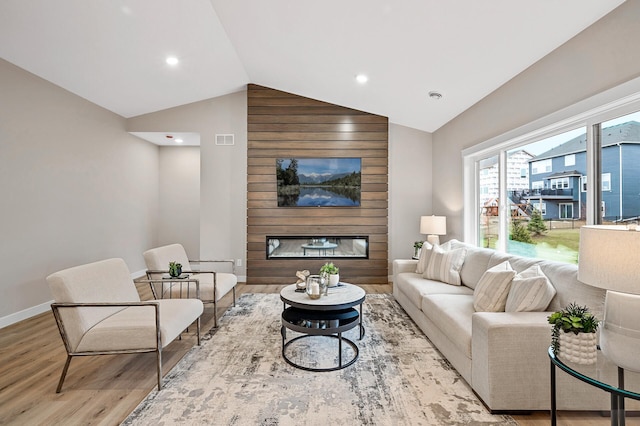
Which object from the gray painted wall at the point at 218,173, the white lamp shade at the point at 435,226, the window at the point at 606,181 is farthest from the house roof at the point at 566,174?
the gray painted wall at the point at 218,173

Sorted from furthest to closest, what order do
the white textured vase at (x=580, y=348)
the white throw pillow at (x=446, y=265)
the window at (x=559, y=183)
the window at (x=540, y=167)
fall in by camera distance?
the white throw pillow at (x=446, y=265) < the window at (x=540, y=167) < the window at (x=559, y=183) < the white textured vase at (x=580, y=348)

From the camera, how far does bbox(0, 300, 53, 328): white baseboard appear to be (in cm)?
346

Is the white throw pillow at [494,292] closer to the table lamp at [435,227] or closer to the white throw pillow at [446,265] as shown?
the white throw pillow at [446,265]

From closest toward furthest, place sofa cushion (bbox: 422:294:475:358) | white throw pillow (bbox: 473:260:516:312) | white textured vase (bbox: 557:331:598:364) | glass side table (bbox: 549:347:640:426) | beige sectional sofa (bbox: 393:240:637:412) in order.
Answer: glass side table (bbox: 549:347:640:426) < white textured vase (bbox: 557:331:598:364) < beige sectional sofa (bbox: 393:240:637:412) < sofa cushion (bbox: 422:294:475:358) < white throw pillow (bbox: 473:260:516:312)

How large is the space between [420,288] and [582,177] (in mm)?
1738

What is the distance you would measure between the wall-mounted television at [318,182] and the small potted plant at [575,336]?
405 cm

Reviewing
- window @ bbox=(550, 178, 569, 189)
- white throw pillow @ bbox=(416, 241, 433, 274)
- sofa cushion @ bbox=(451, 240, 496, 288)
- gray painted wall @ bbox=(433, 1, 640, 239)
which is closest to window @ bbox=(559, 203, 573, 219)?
window @ bbox=(550, 178, 569, 189)

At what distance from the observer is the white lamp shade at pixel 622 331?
1331mm

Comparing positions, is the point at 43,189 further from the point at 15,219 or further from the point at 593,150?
the point at 593,150

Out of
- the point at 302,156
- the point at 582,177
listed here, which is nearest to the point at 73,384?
the point at 302,156

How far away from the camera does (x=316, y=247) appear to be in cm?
555

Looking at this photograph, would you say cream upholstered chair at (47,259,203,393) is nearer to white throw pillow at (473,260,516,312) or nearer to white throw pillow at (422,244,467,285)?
white throw pillow at (473,260,516,312)

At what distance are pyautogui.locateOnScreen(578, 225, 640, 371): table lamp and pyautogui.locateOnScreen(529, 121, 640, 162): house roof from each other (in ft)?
4.38

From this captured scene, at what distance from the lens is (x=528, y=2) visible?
2289 mm
